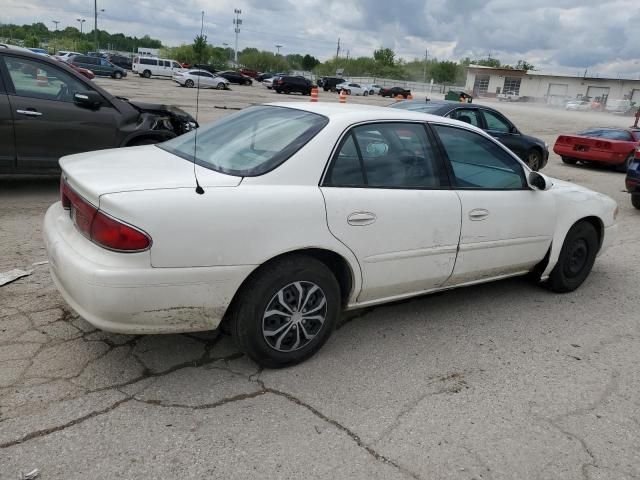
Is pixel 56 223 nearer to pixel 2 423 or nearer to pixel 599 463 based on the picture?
pixel 2 423

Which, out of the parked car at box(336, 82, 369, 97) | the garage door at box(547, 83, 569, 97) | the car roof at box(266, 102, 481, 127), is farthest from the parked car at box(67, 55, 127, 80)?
the garage door at box(547, 83, 569, 97)

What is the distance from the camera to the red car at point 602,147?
13.9 metres

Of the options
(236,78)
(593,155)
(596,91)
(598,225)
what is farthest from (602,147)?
(596,91)

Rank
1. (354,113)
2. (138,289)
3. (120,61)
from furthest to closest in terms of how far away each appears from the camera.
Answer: (120,61)
(354,113)
(138,289)

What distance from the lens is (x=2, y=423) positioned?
2.54 m

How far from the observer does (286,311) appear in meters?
3.08

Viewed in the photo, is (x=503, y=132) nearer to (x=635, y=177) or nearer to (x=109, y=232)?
(x=635, y=177)

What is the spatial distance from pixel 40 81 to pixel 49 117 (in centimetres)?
45

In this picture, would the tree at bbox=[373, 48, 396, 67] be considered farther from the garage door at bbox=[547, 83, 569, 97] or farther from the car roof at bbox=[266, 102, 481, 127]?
the car roof at bbox=[266, 102, 481, 127]

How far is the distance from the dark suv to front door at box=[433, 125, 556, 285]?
42.3m

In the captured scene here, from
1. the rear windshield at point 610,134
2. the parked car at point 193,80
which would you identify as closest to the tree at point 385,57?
the parked car at point 193,80

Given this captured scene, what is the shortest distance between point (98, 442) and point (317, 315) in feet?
4.37

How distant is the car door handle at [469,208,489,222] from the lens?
3778 millimetres

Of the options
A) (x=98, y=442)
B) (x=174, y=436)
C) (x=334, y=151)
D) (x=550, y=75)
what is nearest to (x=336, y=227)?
(x=334, y=151)
